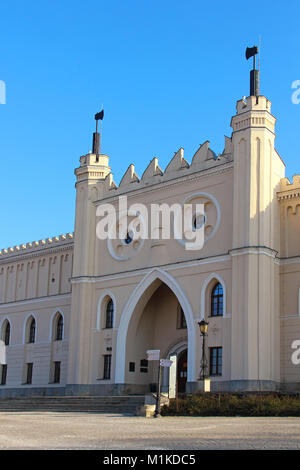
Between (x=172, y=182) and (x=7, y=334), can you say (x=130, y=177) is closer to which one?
(x=172, y=182)

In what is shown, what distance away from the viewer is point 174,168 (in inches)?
1264

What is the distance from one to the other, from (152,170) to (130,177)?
1567mm

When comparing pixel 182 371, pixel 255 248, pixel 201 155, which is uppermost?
pixel 201 155

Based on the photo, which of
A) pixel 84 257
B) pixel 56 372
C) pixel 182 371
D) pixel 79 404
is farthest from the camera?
pixel 56 372

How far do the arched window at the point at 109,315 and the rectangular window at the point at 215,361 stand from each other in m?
6.74

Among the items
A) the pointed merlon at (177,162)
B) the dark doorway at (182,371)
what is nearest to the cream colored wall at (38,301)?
the dark doorway at (182,371)

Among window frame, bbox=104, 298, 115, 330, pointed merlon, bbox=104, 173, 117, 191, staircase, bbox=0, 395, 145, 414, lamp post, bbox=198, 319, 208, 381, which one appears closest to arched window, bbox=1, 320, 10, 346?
window frame, bbox=104, 298, 115, 330

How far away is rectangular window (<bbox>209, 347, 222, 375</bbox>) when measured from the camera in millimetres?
27869

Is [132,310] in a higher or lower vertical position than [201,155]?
lower

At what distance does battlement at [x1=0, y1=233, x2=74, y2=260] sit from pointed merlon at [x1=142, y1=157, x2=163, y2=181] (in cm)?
757

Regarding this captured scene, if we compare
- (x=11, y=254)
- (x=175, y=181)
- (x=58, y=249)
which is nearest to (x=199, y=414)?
(x=175, y=181)

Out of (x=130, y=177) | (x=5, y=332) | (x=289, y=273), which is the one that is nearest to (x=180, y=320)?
(x=289, y=273)

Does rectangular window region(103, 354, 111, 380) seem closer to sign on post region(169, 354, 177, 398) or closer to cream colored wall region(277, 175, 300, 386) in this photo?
cream colored wall region(277, 175, 300, 386)

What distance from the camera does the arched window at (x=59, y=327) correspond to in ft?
124
